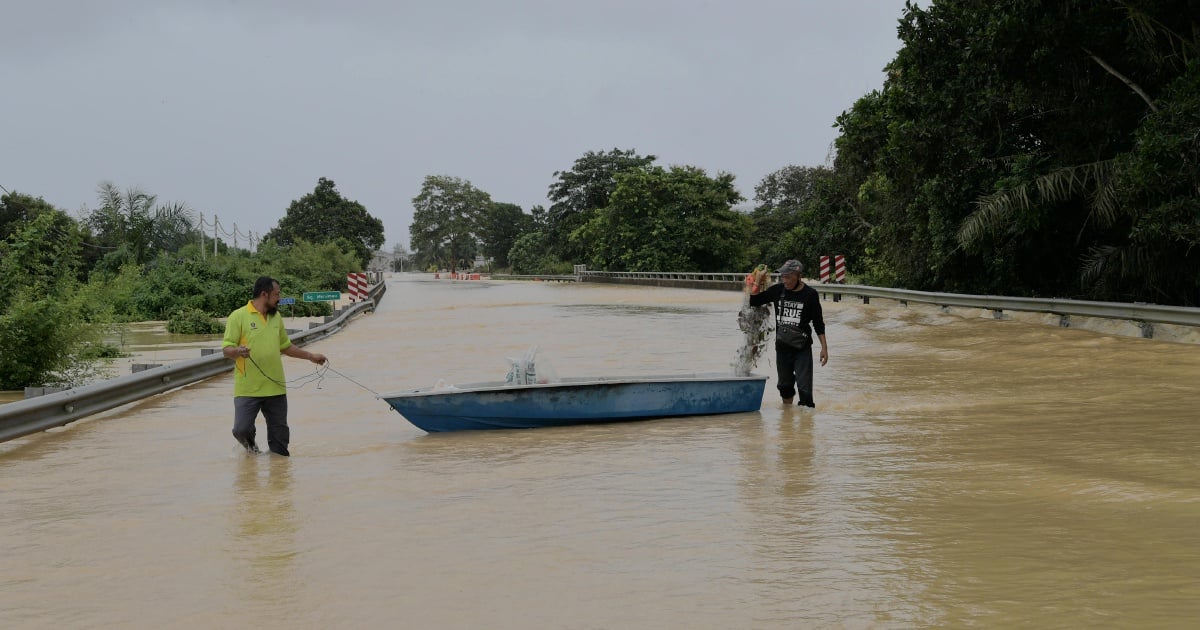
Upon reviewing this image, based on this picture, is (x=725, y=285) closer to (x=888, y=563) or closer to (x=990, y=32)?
(x=990, y=32)

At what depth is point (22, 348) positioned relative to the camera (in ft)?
46.1

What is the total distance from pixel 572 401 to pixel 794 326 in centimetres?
262

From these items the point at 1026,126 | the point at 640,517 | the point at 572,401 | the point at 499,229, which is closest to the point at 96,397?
the point at 572,401

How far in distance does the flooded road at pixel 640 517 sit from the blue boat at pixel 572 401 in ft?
0.66

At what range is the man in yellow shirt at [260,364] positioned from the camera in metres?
8.95

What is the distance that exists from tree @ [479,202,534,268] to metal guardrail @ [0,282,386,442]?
16350 centimetres

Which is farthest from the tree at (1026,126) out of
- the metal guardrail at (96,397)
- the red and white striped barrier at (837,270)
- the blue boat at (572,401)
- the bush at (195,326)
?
the bush at (195,326)

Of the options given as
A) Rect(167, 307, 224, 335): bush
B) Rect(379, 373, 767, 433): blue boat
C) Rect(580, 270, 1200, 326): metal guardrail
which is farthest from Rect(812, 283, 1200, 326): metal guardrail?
Rect(167, 307, 224, 335): bush

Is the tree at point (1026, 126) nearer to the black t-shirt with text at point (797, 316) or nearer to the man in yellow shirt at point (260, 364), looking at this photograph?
the black t-shirt with text at point (797, 316)

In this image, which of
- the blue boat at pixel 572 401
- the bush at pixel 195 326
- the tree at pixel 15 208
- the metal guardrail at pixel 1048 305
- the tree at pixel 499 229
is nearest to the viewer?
the blue boat at pixel 572 401

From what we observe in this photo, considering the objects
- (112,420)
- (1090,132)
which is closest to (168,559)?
(112,420)

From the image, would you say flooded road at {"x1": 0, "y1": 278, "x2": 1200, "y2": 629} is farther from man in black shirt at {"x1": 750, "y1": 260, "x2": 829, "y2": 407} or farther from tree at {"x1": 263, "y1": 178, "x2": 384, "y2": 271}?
tree at {"x1": 263, "y1": 178, "x2": 384, "y2": 271}

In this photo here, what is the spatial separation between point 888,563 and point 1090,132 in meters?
19.7

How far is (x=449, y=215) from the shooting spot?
181500 mm
